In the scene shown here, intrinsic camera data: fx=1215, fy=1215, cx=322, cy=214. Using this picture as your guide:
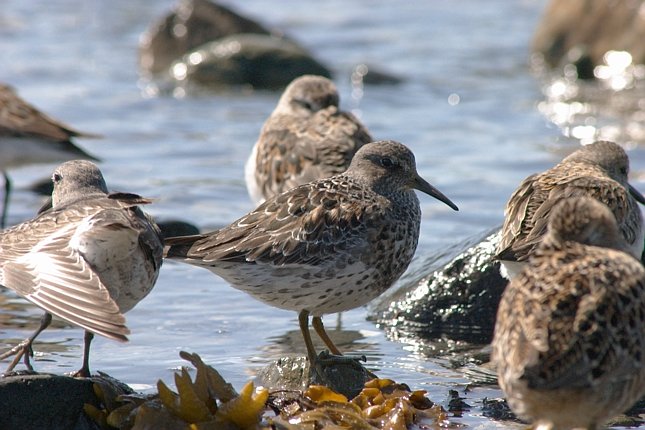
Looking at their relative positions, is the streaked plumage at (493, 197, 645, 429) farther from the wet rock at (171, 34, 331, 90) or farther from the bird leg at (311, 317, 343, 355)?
the wet rock at (171, 34, 331, 90)

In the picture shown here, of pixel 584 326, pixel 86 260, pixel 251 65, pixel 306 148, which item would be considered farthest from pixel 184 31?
pixel 584 326

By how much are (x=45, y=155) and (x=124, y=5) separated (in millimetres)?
11562

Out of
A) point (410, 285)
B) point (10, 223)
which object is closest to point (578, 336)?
point (410, 285)

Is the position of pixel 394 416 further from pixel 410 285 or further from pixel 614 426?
pixel 410 285

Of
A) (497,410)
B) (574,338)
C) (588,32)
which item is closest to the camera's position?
(574,338)

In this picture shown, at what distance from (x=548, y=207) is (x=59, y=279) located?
2.87 m

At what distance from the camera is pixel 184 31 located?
17922mm

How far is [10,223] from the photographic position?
11.0 meters

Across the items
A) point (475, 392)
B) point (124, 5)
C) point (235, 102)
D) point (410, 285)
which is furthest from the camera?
point (124, 5)

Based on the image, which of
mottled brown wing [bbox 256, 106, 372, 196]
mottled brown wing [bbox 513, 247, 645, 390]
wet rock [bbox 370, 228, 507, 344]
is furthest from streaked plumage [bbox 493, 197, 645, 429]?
mottled brown wing [bbox 256, 106, 372, 196]

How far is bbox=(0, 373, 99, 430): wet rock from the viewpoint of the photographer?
6.04m

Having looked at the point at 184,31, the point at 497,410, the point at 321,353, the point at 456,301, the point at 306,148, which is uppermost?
the point at 184,31

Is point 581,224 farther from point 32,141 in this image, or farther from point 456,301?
point 32,141

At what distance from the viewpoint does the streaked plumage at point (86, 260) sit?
581cm
